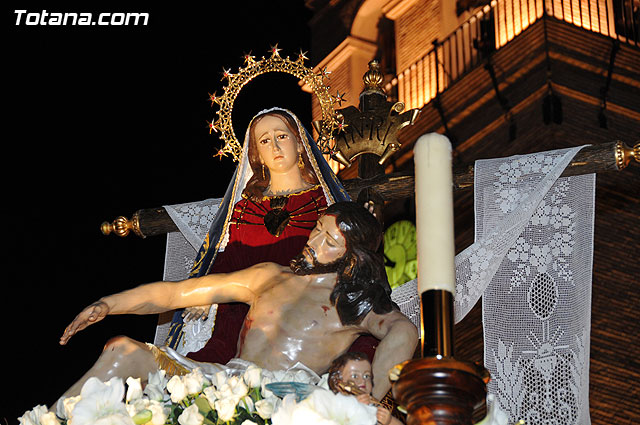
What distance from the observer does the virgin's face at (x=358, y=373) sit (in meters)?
3.46

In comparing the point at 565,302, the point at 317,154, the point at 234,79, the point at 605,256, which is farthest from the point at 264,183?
the point at 605,256

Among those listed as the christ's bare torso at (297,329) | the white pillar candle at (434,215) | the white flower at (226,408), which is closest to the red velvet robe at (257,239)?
the christ's bare torso at (297,329)

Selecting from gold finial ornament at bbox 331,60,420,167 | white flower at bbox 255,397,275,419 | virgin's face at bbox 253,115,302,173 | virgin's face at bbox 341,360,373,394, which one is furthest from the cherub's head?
gold finial ornament at bbox 331,60,420,167

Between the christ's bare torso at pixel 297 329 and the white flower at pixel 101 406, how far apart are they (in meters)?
1.19

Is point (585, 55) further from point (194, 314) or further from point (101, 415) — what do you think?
point (101, 415)

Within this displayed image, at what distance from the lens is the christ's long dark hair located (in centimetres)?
400

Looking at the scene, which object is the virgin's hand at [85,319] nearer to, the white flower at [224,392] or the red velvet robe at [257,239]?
the red velvet robe at [257,239]

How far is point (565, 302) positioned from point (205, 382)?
76.7 inches

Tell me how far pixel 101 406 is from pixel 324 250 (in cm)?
133

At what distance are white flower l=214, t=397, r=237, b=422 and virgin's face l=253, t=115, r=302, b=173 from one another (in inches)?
80.5

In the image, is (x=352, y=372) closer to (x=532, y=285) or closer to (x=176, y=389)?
(x=176, y=389)

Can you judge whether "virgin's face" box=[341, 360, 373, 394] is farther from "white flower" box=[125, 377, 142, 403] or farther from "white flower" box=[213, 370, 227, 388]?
"white flower" box=[125, 377, 142, 403]

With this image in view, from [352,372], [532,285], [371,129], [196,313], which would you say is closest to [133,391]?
[352,372]

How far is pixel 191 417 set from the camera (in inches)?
113
